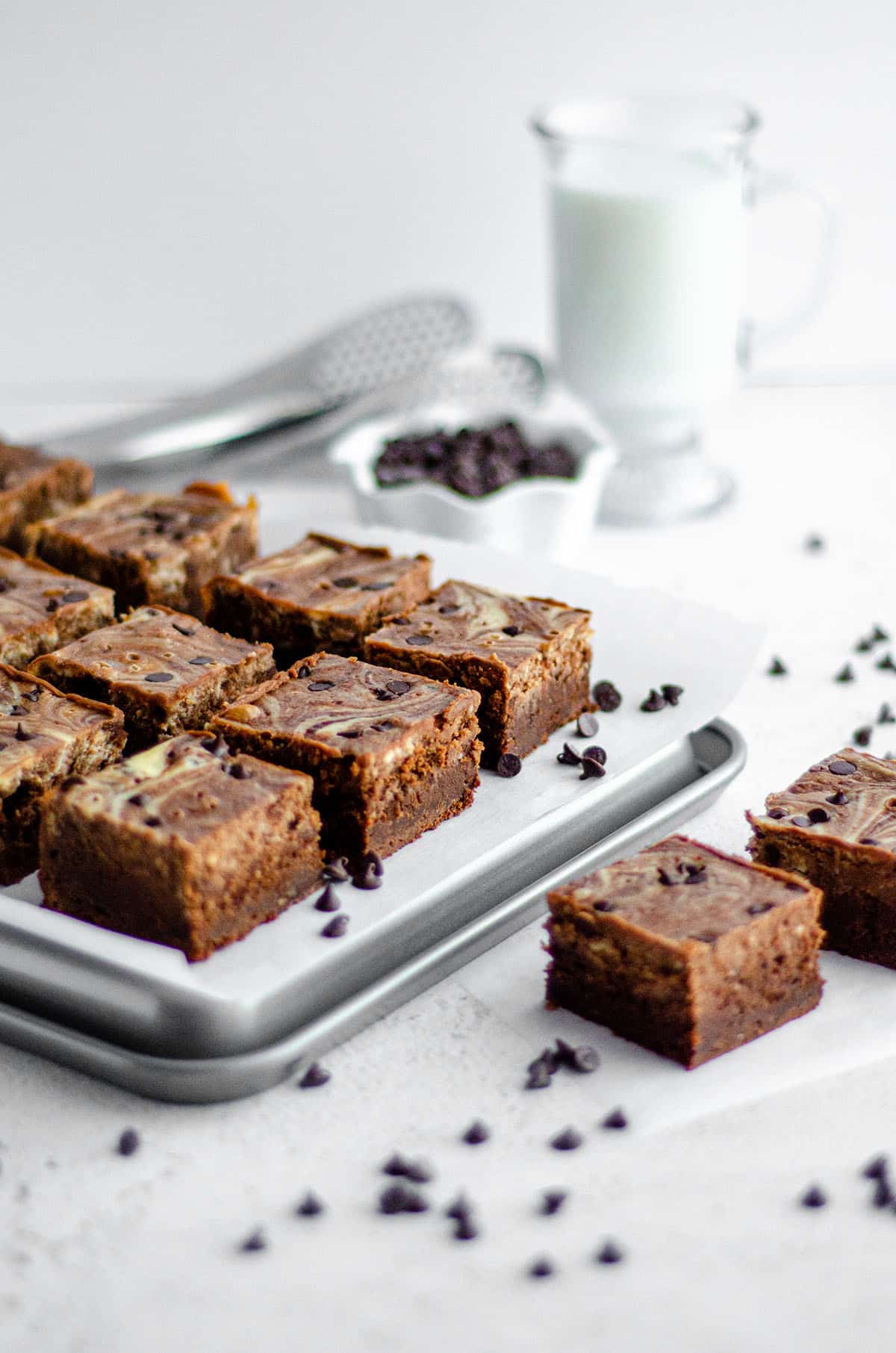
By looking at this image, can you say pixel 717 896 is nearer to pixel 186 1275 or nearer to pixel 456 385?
pixel 186 1275

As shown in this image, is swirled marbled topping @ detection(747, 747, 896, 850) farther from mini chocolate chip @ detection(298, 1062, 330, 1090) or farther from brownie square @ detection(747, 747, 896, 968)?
mini chocolate chip @ detection(298, 1062, 330, 1090)

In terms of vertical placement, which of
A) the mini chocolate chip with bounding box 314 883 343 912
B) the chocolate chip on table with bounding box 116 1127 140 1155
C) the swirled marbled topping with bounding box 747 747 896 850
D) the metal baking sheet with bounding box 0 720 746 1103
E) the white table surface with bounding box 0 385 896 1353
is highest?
the swirled marbled topping with bounding box 747 747 896 850

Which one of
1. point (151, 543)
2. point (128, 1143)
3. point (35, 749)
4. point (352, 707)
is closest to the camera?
point (128, 1143)

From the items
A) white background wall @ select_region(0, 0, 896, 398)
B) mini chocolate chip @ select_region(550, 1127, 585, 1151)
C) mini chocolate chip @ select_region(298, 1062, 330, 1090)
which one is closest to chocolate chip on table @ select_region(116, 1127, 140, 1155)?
mini chocolate chip @ select_region(298, 1062, 330, 1090)

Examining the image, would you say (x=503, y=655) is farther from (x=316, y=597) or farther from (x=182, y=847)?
(x=182, y=847)

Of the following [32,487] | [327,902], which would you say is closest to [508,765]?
[327,902]

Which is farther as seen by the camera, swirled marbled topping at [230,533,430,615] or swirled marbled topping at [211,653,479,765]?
swirled marbled topping at [230,533,430,615]
